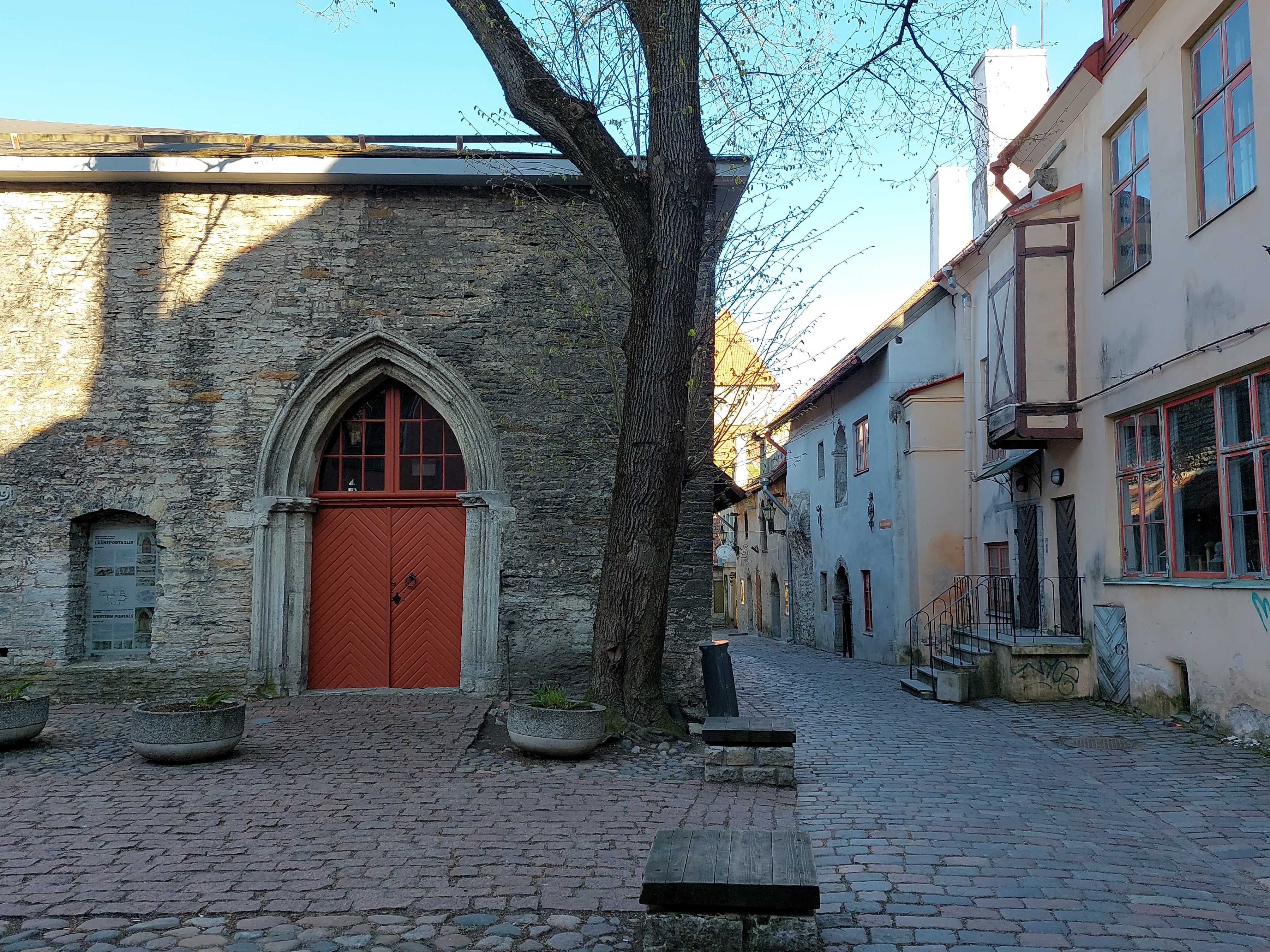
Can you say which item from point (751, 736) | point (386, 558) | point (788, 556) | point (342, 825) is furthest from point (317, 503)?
point (788, 556)

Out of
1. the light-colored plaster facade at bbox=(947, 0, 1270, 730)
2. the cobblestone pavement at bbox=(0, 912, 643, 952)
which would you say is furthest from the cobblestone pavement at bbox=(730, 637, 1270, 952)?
the cobblestone pavement at bbox=(0, 912, 643, 952)

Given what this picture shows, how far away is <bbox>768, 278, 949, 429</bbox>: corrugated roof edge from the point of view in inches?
688

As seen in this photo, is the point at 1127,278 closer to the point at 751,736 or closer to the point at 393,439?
the point at 751,736

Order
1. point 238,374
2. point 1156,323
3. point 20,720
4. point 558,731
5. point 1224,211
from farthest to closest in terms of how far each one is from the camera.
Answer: point 238,374, point 1156,323, point 1224,211, point 20,720, point 558,731

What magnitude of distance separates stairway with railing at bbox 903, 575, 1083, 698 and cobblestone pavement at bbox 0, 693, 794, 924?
597 centimetres

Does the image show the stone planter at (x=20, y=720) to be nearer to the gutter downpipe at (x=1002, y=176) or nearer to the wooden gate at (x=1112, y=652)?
the wooden gate at (x=1112, y=652)

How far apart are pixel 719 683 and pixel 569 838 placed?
4.17 meters

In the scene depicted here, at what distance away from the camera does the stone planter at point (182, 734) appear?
7324mm

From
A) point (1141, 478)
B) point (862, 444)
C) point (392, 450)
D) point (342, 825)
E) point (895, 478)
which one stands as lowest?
point (342, 825)

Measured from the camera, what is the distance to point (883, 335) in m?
18.2

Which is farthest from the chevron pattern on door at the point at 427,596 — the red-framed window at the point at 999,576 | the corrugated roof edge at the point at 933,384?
the corrugated roof edge at the point at 933,384

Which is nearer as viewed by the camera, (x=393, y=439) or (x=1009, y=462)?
(x=393, y=439)

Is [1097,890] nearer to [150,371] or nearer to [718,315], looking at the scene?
[718,315]

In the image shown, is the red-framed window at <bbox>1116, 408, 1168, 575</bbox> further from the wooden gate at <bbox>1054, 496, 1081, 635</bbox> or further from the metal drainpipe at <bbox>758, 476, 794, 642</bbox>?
the metal drainpipe at <bbox>758, 476, 794, 642</bbox>
